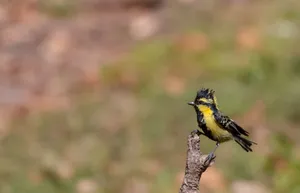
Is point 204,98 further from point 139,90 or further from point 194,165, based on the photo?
point 139,90

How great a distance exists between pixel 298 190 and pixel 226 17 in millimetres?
6659

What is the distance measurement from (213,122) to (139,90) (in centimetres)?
818

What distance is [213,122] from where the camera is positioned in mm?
2537

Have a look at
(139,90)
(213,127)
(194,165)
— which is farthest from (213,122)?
(139,90)

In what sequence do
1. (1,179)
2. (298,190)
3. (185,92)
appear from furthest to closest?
(185,92)
(1,179)
(298,190)

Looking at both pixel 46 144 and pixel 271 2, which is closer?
pixel 46 144

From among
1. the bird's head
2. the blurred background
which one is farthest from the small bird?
the blurred background

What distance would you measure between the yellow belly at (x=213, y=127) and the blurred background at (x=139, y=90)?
4.72 meters

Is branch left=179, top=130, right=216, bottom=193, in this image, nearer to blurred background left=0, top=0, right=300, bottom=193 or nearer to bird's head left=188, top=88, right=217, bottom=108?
bird's head left=188, top=88, right=217, bottom=108

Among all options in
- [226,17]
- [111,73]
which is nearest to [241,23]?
[226,17]

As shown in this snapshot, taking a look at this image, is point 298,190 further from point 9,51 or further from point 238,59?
point 9,51

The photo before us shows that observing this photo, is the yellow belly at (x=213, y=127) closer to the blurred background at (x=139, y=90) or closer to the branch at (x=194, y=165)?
the branch at (x=194, y=165)

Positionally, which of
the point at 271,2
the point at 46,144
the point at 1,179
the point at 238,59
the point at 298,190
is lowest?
the point at 298,190

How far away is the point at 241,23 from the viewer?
12.9 meters
